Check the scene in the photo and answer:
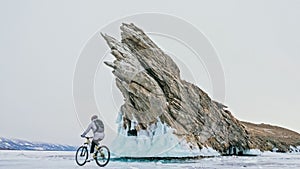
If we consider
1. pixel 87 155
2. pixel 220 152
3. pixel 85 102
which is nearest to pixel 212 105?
pixel 220 152

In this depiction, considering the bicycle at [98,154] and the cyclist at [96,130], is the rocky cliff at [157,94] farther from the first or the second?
the cyclist at [96,130]

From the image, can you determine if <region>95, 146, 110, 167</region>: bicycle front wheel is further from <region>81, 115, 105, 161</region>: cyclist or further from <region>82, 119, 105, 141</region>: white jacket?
<region>82, 119, 105, 141</region>: white jacket

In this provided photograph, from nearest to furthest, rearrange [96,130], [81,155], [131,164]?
[96,130] → [81,155] → [131,164]

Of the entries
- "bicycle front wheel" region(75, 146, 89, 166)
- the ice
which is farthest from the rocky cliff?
"bicycle front wheel" region(75, 146, 89, 166)

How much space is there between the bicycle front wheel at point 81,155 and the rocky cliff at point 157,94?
692 cm

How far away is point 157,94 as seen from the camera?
80.1ft

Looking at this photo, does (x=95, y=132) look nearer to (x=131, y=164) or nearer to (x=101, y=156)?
(x=101, y=156)

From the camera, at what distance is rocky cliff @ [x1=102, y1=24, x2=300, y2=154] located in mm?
23172

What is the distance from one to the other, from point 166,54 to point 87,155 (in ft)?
42.6

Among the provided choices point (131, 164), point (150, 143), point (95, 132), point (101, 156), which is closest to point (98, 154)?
point (101, 156)

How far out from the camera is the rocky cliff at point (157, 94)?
76.0 feet

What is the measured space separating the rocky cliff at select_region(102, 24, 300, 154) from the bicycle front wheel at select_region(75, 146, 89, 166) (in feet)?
22.7

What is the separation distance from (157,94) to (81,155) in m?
9.40

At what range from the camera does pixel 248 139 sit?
3503 centimetres
